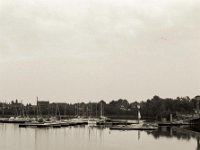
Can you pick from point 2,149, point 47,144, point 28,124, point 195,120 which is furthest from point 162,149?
point 28,124

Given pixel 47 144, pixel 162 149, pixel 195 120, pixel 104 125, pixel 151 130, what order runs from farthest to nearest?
pixel 104 125 → pixel 195 120 → pixel 151 130 → pixel 47 144 → pixel 162 149

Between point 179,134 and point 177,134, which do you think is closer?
point 179,134

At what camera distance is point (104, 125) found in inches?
5630

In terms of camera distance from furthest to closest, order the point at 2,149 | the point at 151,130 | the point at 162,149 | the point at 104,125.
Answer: the point at 104,125
the point at 151,130
the point at 162,149
the point at 2,149

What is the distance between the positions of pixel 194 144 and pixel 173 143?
4352 millimetres

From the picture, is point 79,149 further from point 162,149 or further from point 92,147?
point 162,149

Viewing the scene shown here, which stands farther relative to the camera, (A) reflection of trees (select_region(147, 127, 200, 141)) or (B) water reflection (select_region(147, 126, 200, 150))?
(A) reflection of trees (select_region(147, 127, 200, 141))

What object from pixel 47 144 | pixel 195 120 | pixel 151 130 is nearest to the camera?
pixel 47 144

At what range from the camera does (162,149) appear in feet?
237

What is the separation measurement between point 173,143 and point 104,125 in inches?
2451

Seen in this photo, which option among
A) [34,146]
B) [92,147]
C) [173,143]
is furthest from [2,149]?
[173,143]

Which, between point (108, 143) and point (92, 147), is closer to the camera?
point (92, 147)

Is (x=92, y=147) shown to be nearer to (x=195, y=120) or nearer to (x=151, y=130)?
(x=151, y=130)

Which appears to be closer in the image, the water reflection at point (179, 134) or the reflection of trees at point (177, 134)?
the water reflection at point (179, 134)
